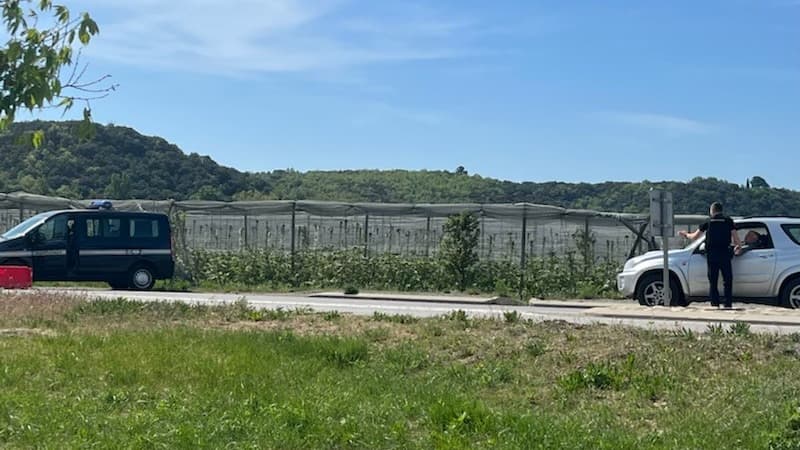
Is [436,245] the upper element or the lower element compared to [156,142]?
lower

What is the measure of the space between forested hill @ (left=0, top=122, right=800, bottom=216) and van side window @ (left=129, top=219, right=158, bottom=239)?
9.91 meters

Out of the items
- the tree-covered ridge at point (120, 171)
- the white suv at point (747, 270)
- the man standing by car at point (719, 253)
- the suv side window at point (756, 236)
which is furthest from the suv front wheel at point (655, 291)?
the tree-covered ridge at point (120, 171)

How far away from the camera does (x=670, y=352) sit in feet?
32.5

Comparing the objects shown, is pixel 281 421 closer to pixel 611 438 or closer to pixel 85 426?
pixel 85 426

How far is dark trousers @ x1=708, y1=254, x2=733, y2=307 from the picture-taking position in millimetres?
17234

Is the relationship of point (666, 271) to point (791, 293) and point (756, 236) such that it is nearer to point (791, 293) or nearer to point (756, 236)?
point (756, 236)

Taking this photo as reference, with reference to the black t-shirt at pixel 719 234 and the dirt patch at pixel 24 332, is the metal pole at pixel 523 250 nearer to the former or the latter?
the black t-shirt at pixel 719 234

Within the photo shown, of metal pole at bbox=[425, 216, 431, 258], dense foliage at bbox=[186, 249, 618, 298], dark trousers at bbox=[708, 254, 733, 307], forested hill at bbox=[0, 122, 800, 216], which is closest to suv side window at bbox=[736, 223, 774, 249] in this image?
dark trousers at bbox=[708, 254, 733, 307]

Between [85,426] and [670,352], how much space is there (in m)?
5.62

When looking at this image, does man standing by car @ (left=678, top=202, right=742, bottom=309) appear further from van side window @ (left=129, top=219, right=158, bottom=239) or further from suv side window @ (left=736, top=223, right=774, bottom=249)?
van side window @ (left=129, top=219, right=158, bottom=239)

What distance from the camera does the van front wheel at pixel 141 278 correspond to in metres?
25.0

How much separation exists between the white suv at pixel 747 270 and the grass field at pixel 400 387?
663 centimetres

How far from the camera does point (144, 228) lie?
82.9 feet

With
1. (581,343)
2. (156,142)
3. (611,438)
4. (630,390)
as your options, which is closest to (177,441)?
(611,438)
